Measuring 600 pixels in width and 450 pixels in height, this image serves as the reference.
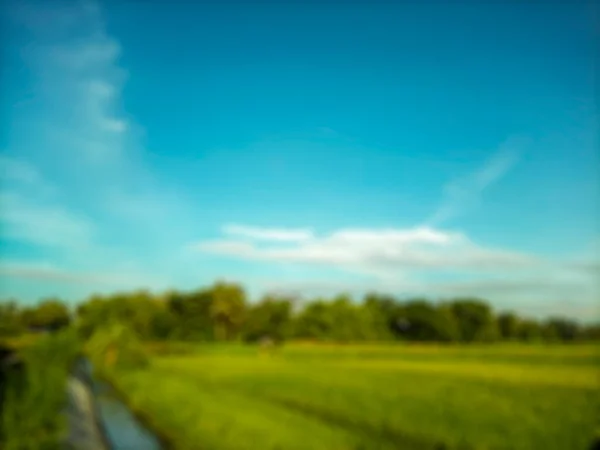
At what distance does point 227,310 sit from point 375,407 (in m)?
52.2

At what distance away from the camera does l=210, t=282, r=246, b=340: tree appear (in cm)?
6438

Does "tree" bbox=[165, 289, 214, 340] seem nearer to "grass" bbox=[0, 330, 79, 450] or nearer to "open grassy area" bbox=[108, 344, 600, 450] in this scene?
"open grassy area" bbox=[108, 344, 600, 450]

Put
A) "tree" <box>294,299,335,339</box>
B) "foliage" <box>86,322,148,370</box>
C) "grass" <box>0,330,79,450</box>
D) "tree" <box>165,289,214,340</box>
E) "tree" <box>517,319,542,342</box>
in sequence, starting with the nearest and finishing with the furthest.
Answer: "grass" <box>0,330,79,450</box>
"foliage" <box>86,322,148,370</box>
"tree" <box>165,289,214,340</box>
"tree" <box>294,299,335,339</box>
"tree" <box>517,319,542,342</box>

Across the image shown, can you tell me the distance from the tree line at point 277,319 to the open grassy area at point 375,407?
112 feet

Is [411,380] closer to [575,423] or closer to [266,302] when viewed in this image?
[575,423]

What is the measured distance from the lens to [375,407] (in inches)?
601

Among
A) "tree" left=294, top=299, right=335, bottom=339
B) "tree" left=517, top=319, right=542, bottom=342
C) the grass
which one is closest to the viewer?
the grass

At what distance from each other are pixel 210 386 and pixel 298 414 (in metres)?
8.13

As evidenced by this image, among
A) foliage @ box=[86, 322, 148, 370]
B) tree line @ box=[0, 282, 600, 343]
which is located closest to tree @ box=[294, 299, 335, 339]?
tree line @ box=[0, 282, 600, 343]

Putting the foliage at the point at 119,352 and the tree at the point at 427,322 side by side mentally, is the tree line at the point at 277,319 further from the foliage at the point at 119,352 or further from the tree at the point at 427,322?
the foliage at the point at 119,352

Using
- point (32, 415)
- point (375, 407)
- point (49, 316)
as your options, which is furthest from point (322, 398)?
point (49, 316)

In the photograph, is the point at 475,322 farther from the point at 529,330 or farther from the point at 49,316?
the point at 49,316

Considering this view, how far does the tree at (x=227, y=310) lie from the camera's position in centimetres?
6438

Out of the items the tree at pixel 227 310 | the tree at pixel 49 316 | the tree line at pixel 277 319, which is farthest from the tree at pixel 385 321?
the tree at pixel 49 316
